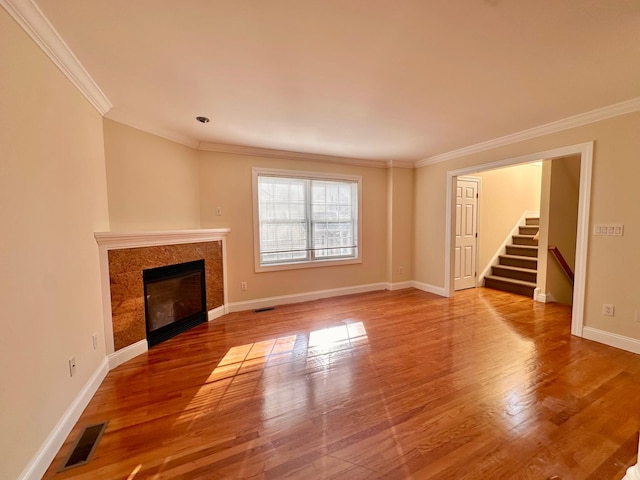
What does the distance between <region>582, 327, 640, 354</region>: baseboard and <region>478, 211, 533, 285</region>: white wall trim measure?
241cm

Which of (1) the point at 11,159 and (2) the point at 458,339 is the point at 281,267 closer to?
(2) the point at 458,339

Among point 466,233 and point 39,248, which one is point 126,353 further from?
point 466,233

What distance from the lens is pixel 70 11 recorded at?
140 cm

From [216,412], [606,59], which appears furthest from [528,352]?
[216,412]

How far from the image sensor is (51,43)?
1574 mm

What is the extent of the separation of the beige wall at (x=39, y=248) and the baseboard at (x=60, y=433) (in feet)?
0.12

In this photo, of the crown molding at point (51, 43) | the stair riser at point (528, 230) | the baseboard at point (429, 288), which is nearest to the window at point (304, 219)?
the baseboard at point (429, 288)

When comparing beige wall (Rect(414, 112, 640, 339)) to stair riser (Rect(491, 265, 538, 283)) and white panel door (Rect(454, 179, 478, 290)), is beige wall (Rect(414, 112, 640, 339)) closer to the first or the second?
white panel door (Rect(454, 179, 478, 290))

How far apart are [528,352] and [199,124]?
4.34m

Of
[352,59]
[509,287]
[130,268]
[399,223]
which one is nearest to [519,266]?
[509,287]

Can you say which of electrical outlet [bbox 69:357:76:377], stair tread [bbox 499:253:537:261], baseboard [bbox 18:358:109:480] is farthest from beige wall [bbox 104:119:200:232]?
stair tread [bbox 499:253:537:261]

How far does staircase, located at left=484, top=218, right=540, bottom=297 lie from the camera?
4.81 metres

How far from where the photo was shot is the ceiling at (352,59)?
4.62 ft

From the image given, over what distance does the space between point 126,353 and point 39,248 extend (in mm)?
1567
